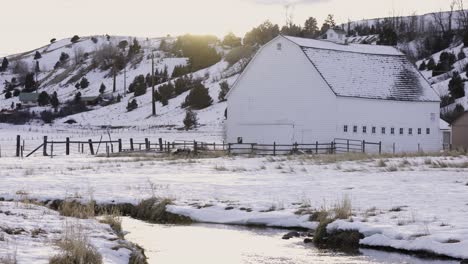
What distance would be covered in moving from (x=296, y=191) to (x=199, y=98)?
224 ft

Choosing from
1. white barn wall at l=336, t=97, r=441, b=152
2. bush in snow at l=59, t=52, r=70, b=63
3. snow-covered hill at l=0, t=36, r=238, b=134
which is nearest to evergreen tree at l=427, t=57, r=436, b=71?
snow-covered hill at l=0, t=36, r=238, b=134

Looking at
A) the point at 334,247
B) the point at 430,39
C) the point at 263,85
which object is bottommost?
the point at 334,247

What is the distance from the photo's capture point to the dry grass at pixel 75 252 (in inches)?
380

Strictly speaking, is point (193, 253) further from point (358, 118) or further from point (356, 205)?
point (358, 118)

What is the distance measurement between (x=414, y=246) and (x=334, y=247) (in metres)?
1.62

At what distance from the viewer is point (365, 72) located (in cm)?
5422

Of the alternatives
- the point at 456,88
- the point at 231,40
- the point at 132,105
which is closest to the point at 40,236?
the point at 456,88

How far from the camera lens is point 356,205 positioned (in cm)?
1809

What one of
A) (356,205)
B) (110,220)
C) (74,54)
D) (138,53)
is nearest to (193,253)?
(110,220)

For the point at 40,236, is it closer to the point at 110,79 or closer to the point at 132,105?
the point at 132,105

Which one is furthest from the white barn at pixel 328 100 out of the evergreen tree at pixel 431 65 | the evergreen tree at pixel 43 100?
the evergreen tree at pixel 43 100

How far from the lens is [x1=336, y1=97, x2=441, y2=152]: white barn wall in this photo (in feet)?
167

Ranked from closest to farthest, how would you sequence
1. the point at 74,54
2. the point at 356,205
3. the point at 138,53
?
the point at 356,205
the point at 138,53
the point at 74,54

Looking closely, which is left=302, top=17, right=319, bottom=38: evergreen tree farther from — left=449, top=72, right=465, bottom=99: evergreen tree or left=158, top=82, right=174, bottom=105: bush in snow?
left=449, top=72, right=465, bottom=99: evergreen tree
